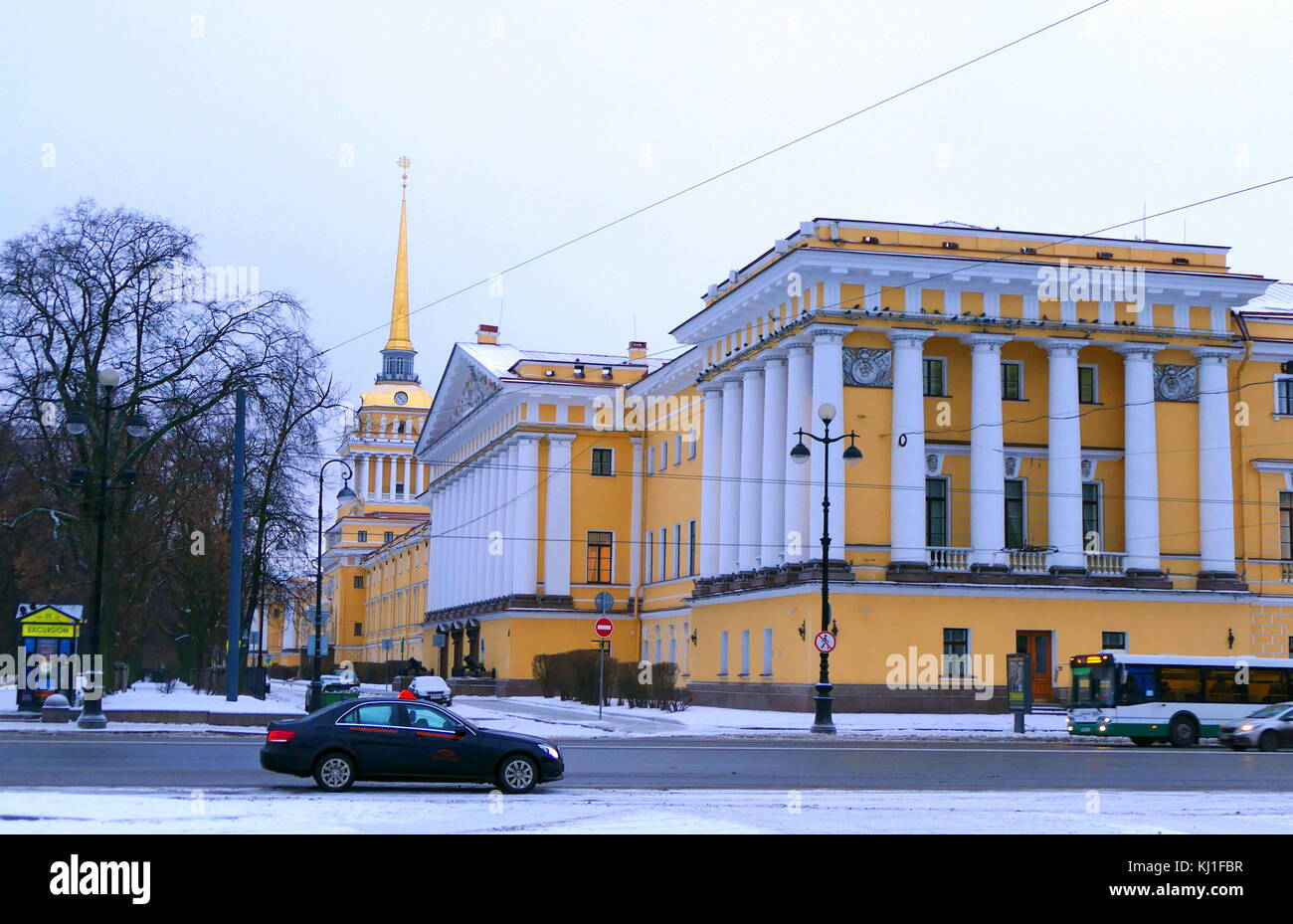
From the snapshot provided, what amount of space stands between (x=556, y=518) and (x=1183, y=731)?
42.4 meters

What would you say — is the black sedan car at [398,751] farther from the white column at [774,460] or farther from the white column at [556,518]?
the white column at [556,518]

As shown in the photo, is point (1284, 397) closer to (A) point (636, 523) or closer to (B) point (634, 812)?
(A) point (636, 523)

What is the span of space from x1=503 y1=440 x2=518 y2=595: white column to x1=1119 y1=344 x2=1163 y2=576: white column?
34550 mm

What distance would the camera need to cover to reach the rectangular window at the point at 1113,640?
5172 cm

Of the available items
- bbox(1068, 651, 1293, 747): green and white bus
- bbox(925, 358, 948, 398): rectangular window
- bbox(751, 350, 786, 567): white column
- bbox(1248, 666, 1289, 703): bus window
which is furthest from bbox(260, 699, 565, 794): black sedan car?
bbox(925, 358, 948, 398): rectangular window

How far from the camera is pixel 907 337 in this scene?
51531 millimetres

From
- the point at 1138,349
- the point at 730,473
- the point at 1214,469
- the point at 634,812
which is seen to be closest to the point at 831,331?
the point at 1138,349

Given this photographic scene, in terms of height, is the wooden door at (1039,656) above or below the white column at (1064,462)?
below

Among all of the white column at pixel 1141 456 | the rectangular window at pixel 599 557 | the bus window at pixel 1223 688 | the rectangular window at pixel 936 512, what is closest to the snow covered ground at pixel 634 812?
the bus window at pixel 1223 688

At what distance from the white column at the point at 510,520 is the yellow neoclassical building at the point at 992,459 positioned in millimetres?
21053
